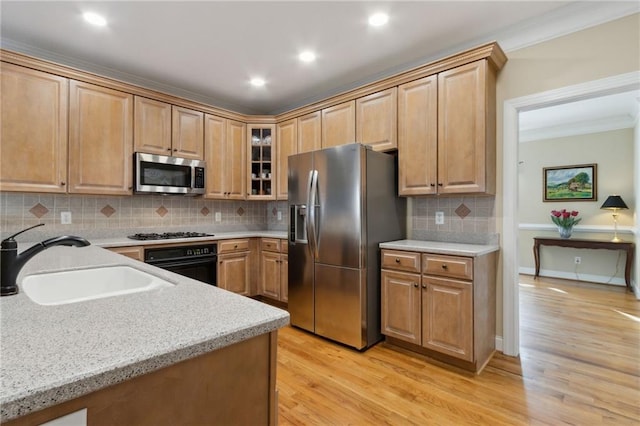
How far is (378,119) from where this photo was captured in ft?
10.2

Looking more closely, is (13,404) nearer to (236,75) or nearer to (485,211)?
(485,211)

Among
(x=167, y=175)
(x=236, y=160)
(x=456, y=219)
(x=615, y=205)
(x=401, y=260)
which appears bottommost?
(x=401, y=260)

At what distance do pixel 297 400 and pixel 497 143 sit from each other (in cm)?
253

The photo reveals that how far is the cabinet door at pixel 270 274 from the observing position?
3715 mm

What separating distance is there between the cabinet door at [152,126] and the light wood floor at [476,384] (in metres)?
2.34

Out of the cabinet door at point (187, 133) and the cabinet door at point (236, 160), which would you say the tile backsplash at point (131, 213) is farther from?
the cabinet door at point (187, 133)

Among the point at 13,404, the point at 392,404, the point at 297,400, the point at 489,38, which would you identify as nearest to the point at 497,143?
the point at 489,38

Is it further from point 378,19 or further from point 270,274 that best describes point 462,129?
point 270,274

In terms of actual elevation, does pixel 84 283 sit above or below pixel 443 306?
above

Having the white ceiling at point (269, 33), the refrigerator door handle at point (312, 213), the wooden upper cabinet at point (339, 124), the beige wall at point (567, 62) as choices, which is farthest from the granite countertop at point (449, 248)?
the white ceiling at point (269, 33)

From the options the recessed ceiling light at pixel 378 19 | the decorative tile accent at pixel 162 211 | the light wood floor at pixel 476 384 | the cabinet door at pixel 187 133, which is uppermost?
the recessed ceiling light at pixel 378 19

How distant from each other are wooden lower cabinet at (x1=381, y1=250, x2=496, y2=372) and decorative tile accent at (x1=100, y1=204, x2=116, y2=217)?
111 inches

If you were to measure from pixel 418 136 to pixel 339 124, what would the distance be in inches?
36.7

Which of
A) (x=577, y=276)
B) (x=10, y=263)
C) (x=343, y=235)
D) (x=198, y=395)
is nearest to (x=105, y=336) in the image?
(x=198, y=395)
